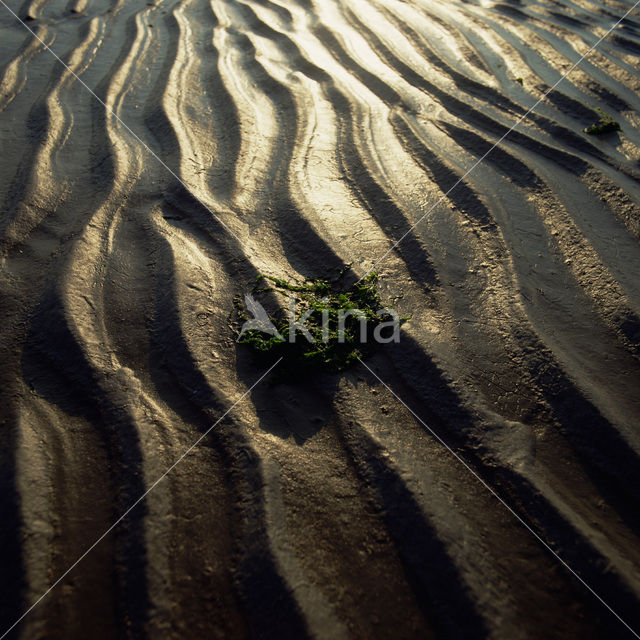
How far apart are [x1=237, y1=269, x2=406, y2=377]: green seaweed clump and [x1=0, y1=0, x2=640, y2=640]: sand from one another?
0.17 feet

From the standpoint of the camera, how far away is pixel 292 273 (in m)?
1.69

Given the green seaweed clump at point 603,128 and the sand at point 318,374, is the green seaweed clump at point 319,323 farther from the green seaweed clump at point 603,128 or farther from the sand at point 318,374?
the green seaweed clump at point 603,128

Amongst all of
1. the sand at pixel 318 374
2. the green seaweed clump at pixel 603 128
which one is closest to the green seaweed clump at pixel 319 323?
the sand at pixel 318 374

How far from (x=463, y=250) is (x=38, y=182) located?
66.3 inches

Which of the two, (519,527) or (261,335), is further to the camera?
(261,335)

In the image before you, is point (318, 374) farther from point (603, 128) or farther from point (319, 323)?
point (603, 128)

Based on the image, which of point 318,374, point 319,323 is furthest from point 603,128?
point 318,374

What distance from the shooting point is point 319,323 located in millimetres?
1519

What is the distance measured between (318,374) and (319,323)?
Result: 0.19 m

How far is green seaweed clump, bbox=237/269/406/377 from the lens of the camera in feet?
4.68

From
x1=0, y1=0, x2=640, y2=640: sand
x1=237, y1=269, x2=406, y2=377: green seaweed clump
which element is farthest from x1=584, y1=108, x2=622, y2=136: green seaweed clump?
x1=237, y1=269, x2=406, y2=377: green seaweed clump

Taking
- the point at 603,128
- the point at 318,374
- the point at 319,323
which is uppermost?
the point at 603,128

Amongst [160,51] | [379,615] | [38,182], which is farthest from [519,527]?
[160,51]

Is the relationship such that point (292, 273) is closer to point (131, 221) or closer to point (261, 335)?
point (261, 335)
